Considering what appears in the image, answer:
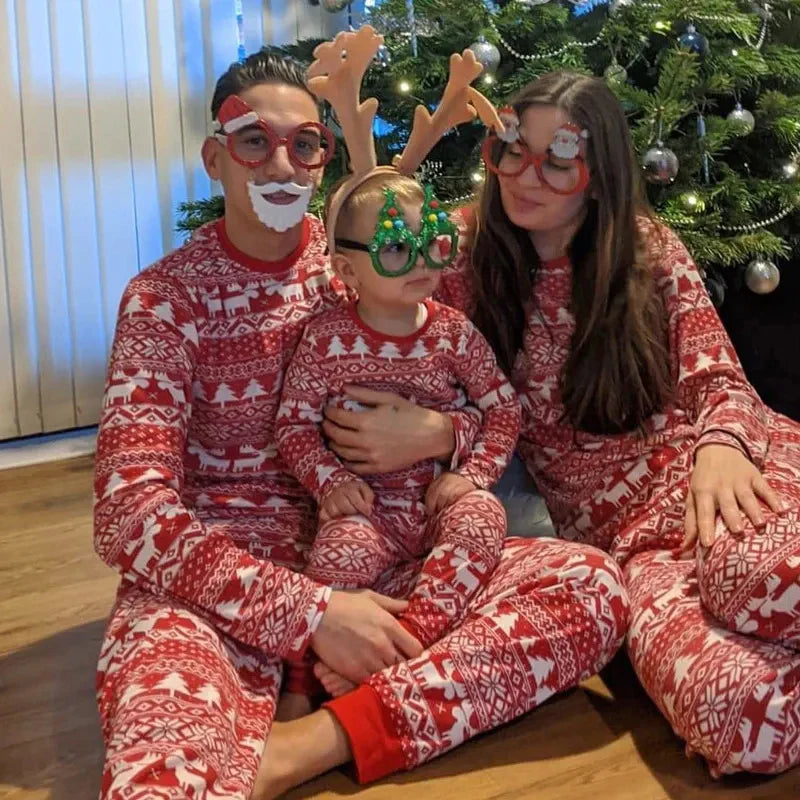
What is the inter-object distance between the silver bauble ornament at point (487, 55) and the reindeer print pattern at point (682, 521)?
58 centimetres

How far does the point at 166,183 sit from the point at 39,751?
1.95 meters

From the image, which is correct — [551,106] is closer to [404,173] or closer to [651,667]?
[404,173]

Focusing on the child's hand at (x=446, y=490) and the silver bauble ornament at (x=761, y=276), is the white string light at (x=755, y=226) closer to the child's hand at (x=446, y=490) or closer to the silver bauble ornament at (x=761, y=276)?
the silver bauble ornament at (x=761, y=276)

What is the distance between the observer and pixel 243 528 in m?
1.48

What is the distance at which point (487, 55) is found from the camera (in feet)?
6.81

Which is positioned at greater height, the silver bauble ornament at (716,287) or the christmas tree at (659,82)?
the christmas tree at (659,82)

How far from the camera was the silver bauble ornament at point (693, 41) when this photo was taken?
2.17 metres

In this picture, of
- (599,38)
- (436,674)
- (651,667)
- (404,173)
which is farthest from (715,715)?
(599,38)

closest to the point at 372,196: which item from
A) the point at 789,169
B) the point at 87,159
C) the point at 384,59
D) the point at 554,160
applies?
the point at 554,160

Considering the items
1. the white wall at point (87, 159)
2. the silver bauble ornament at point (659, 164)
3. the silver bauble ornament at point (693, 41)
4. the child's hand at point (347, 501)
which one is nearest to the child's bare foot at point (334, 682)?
the child's hand at point (347, 501)

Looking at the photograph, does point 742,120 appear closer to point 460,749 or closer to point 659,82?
point 659,82

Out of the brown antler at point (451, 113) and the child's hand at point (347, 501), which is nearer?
the child's hand at point (347, 501)

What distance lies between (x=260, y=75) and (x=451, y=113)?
287mm

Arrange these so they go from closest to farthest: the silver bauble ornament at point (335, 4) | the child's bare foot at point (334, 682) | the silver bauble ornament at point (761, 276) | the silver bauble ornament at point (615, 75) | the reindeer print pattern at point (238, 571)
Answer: the reindeer print pattern at point (238, 571)
the child's bare foot at point (334, 682)
the silver bauble ornament at point (615, 75)
the silver bauble ornament at point (761, 276)
the silver bauble ornament at point (335, 4)
